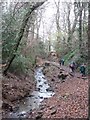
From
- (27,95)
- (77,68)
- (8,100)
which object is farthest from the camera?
(77,68)

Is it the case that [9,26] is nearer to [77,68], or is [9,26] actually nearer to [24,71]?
[24,71]

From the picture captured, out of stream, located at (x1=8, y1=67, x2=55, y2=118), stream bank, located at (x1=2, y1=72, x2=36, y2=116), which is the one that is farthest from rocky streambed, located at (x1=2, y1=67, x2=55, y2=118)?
stream bank, located at (x1=2, y1=72, x2=36, y2=116)

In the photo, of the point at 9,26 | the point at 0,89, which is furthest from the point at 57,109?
the point at 9,26

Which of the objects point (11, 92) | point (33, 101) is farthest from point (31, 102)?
point (11, 92)

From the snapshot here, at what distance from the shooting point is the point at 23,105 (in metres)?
15.1

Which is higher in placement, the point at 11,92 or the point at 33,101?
the point at 11,92

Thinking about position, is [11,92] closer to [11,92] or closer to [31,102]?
[11,92]

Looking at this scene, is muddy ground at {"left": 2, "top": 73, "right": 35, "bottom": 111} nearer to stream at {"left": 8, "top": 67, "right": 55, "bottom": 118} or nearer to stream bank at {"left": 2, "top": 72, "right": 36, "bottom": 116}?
stream bank at {"left": 2, "top": 72, "right": 36, "bottom": 116}

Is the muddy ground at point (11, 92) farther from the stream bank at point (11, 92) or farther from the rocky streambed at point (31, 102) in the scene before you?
the rocky streambed at point (31, 102)

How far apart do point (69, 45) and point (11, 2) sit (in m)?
13.1

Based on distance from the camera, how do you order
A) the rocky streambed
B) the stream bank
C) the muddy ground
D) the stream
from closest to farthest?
1. the rocky streambed
2. the stream
3. the stream bank
4. the muddy ground

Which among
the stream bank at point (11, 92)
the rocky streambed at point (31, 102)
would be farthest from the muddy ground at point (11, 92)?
the rocky streambed at point (31, 102)

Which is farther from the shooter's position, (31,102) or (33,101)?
(33,101)

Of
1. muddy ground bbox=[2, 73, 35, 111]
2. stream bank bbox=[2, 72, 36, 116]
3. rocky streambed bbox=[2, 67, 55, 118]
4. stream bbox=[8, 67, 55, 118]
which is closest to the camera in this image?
rocky streambed bbox=[2, 67, 55, 118]
